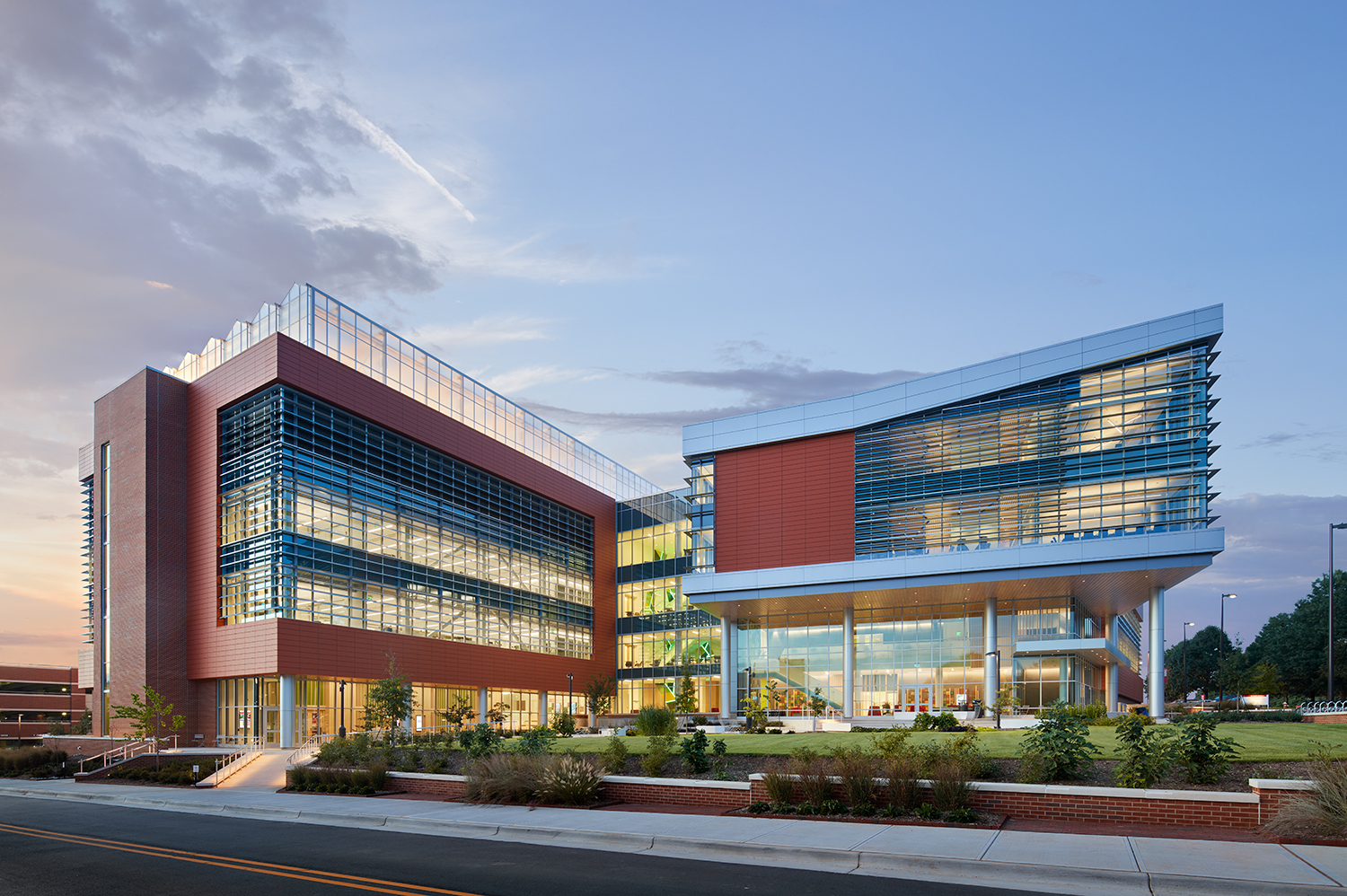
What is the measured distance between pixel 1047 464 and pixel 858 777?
34555 millimetres

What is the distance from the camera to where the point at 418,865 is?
13.7 meters

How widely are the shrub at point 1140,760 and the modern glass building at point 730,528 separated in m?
31.1

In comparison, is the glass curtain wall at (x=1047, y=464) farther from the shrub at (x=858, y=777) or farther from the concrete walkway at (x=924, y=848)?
the concrete walkway at (x=924, y=848)

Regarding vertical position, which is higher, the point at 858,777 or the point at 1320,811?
the point at 1320,811

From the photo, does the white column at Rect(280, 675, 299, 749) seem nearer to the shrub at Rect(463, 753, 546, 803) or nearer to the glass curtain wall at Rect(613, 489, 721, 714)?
the shrub at Rect(463, 753, 546, 803)

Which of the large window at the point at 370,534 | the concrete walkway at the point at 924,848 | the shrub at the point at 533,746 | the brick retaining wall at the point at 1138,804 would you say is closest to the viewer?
the concrete walkway at the point at 924,848

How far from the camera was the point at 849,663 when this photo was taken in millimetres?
54656

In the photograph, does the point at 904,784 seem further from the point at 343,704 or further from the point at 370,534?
the point at 370,534

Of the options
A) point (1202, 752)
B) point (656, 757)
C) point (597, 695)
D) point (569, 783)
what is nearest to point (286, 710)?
point (597, 695)

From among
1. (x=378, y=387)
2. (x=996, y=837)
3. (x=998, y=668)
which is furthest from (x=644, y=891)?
(x=378, y=387)

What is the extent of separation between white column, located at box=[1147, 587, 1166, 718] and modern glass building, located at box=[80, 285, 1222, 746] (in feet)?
0.75

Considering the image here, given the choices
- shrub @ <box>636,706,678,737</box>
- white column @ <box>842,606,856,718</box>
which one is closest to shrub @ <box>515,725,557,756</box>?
shrub @ <box>636,706,678,737</box>

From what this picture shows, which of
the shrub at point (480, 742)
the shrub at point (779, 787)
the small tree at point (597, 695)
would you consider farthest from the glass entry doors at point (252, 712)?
the shrub at point (779, 787)

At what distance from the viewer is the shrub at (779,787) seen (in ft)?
57.6
